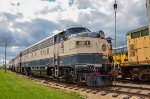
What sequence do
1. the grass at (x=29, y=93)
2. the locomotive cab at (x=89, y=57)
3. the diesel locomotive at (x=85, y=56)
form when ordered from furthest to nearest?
the diesel locomotive at (x=85, y=56) < the locomotive cab at (x=89, y=57) < the grass at (x=29, y=93)

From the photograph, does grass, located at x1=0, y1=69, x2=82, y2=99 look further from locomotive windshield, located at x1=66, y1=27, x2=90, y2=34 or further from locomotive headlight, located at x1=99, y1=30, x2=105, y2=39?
locomotive windshield, located at x1=66, y1=27, x2=90, y2=34

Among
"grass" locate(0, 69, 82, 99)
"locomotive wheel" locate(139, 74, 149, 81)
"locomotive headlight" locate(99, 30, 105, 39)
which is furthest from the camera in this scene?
"locomotive wheel" locate(139, 74, 149, 81)

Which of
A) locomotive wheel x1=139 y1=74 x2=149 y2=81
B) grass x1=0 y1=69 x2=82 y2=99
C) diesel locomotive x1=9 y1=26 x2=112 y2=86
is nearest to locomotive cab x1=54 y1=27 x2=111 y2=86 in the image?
diesel locomotive x1=9 y1=26 x2=112 y2=86

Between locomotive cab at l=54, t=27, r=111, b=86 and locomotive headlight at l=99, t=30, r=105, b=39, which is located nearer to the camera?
Answer: locomotive cab at l=54, t=27, r=111, b=86

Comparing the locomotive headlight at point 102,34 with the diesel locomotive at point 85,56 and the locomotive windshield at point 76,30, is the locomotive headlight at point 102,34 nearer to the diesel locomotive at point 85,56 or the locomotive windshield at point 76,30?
the diesel locomotive at point 85,56

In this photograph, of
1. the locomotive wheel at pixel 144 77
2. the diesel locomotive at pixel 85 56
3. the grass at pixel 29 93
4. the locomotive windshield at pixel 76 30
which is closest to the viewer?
the grass at pixel 29 93

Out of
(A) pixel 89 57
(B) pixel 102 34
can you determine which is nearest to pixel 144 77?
(B) pixel 102 34

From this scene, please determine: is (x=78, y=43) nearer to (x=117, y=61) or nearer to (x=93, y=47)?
(x=93, y=47)

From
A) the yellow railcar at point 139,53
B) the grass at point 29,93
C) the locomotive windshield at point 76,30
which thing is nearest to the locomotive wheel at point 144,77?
the yellow railcar at point 139,53

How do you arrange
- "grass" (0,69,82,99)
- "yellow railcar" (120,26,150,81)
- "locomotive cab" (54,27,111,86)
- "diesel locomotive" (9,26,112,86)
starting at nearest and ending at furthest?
1. "grass" (0,69,82,99)
2. "locomotive cab" (54,27,111,86)
3. "diesel locomotive" (9,26,112,86)
4. "yellow railcar" (120,26,150,81)

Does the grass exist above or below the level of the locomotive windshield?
below

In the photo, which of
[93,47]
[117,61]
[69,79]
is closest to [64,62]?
[69,79]

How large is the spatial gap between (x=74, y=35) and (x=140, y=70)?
6396 millimetres

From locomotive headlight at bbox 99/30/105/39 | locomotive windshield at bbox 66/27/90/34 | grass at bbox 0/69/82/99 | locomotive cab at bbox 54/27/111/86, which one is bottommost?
grass at bbox 0/69/82/99
